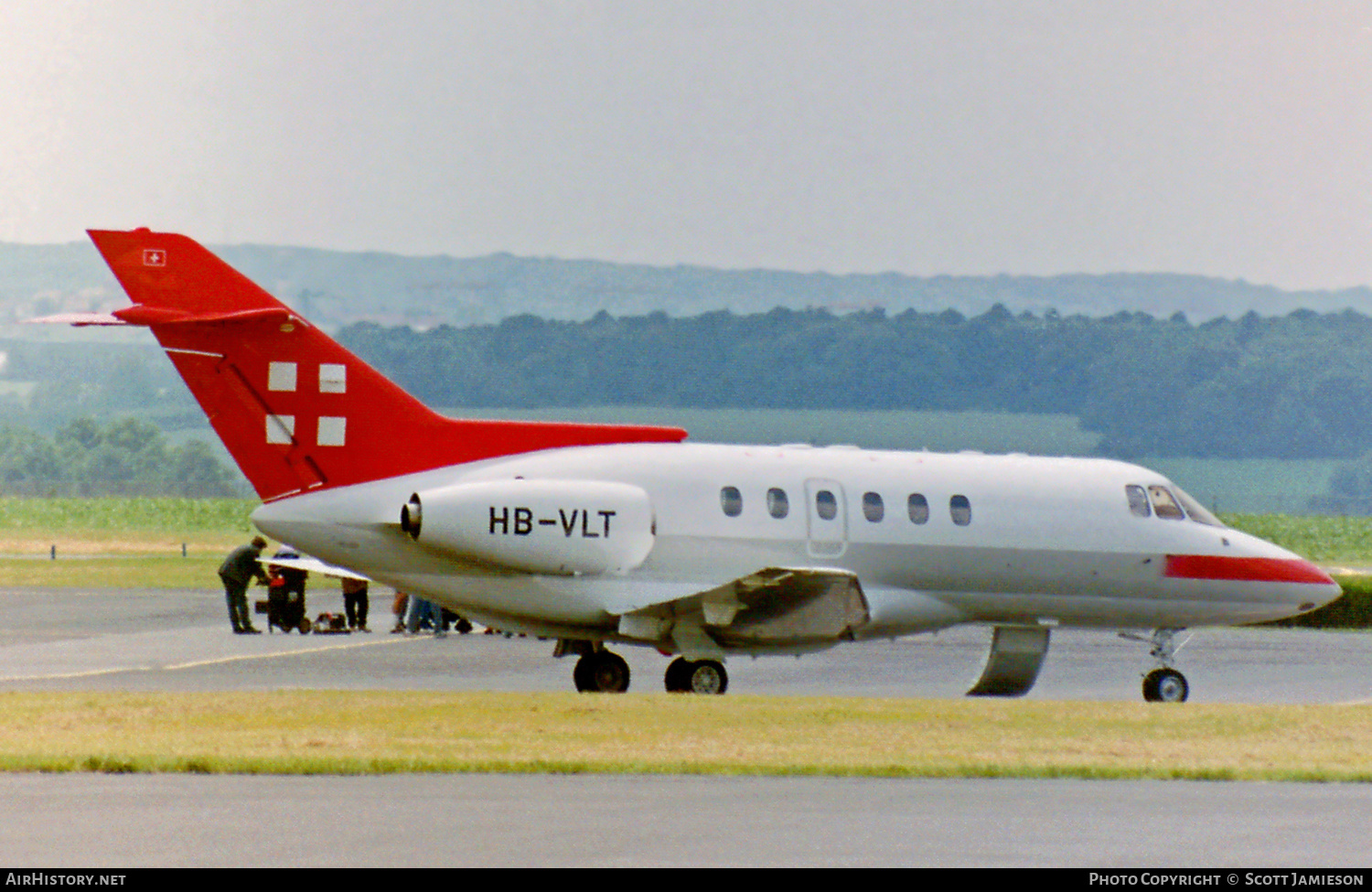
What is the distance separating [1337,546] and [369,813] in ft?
313

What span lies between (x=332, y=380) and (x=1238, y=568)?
1158cm

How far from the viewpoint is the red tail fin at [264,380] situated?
2534cm

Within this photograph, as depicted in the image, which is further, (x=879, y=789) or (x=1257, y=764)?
(x=1257, y=764)

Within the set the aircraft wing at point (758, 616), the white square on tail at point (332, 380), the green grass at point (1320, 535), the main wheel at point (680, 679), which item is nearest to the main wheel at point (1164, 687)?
the aircraft wing at point (758, 616)

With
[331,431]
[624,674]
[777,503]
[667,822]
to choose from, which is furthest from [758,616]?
[667,822]

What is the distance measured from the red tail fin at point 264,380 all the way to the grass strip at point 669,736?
284 centimetres

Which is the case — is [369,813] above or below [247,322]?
below

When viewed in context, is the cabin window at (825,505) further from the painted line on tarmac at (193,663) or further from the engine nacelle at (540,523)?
the painted line on tarmac at (193,663)

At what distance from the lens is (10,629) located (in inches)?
1511

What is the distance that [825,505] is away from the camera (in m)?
26.9

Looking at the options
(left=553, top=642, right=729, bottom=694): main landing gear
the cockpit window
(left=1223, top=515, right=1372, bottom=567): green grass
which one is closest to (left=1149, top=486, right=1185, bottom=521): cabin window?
the cockpit window

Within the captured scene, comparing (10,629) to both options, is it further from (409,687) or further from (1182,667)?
(1182,667)

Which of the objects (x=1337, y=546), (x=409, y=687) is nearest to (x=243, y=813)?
(x=409, y=687)
